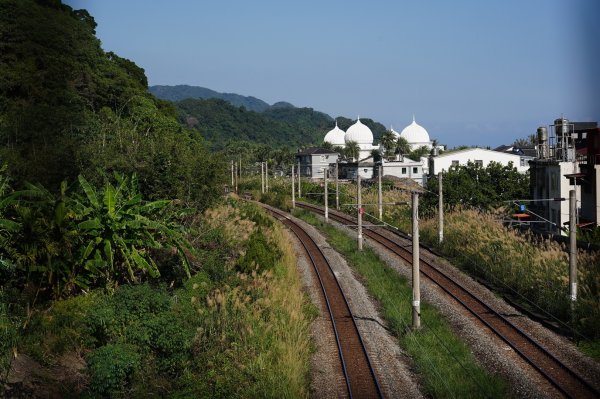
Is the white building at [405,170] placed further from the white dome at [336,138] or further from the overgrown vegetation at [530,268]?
the overgrown vegetation at [530,268]

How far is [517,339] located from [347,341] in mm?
4949

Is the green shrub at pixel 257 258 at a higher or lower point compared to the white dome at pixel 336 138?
lower

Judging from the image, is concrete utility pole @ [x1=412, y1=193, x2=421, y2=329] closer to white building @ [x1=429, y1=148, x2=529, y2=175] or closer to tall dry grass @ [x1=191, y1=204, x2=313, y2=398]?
tall dry grass @ [x1=191, y1=204, x2=313, y2=398]

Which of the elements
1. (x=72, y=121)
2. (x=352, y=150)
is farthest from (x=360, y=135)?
(x=72, y=121)

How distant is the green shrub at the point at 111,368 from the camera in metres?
14.0

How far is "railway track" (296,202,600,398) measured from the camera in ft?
47.6

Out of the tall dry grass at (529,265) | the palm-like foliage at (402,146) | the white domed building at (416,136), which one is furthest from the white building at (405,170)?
the tall dry grass at (529,265)

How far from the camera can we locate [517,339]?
18.3m

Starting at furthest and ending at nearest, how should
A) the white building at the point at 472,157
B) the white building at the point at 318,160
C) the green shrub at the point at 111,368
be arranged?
1. the white building at the point at 318,160
2. the white building at the point at 472,157
3. the green shrub at the point at 111,368

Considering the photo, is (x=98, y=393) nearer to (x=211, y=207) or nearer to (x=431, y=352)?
(x=431, y=352)

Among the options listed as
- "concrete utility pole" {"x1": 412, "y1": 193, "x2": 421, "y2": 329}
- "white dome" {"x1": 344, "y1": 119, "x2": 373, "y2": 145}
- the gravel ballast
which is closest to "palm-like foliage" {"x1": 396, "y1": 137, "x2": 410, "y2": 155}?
"white dome" {"x1": 344, "y1": 119, "x2": 373, "y2": 145}

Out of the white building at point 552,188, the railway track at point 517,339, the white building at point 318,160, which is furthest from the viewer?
the white building at point 318,160

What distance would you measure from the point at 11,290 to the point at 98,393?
5.28 meters

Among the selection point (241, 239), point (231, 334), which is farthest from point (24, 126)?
point (231, 334)
